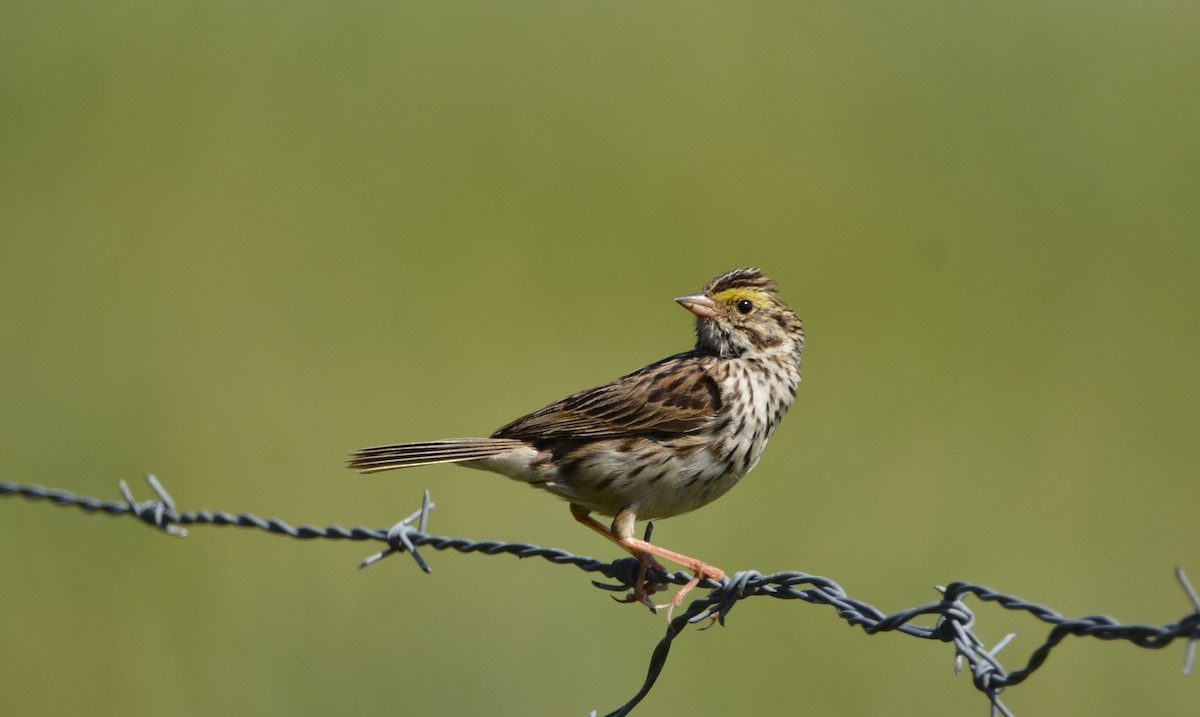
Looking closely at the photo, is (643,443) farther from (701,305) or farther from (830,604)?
(830,604)

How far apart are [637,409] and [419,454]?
1.04 m

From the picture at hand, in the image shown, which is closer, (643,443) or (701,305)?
(643,443)

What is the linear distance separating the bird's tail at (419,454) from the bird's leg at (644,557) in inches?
25.9

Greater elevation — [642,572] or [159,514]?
[159,514]

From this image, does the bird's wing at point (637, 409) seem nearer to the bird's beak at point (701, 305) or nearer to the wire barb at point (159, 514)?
the bird's beak at point (701, 305)

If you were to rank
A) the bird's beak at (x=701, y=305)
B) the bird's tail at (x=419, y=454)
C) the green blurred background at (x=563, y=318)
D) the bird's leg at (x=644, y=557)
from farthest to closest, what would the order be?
1. the green blurred background at (x=563, y=318)
2. the bird's beak at (x=701, y=305)
3. the bird's tail at (x=419, y=454)
4. the bird's leg at (x=644, y=557)

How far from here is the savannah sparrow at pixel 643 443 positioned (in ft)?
22.2

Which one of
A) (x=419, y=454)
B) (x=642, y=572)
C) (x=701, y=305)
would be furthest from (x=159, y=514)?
(x=701, y=305)

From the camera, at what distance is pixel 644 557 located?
21.1 feet

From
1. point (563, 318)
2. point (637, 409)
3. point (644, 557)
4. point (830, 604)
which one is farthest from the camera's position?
point (563, 318)

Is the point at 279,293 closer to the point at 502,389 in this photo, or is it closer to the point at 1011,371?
the point at 502,389

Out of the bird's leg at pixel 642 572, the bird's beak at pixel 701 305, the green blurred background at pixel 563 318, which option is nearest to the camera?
the bird's leg at pixel 642 572

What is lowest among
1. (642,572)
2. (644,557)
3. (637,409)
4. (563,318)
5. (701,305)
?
(642,572)

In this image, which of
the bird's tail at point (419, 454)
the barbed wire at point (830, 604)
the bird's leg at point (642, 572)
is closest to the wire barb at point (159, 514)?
the barbed wire at point (830, 604)
